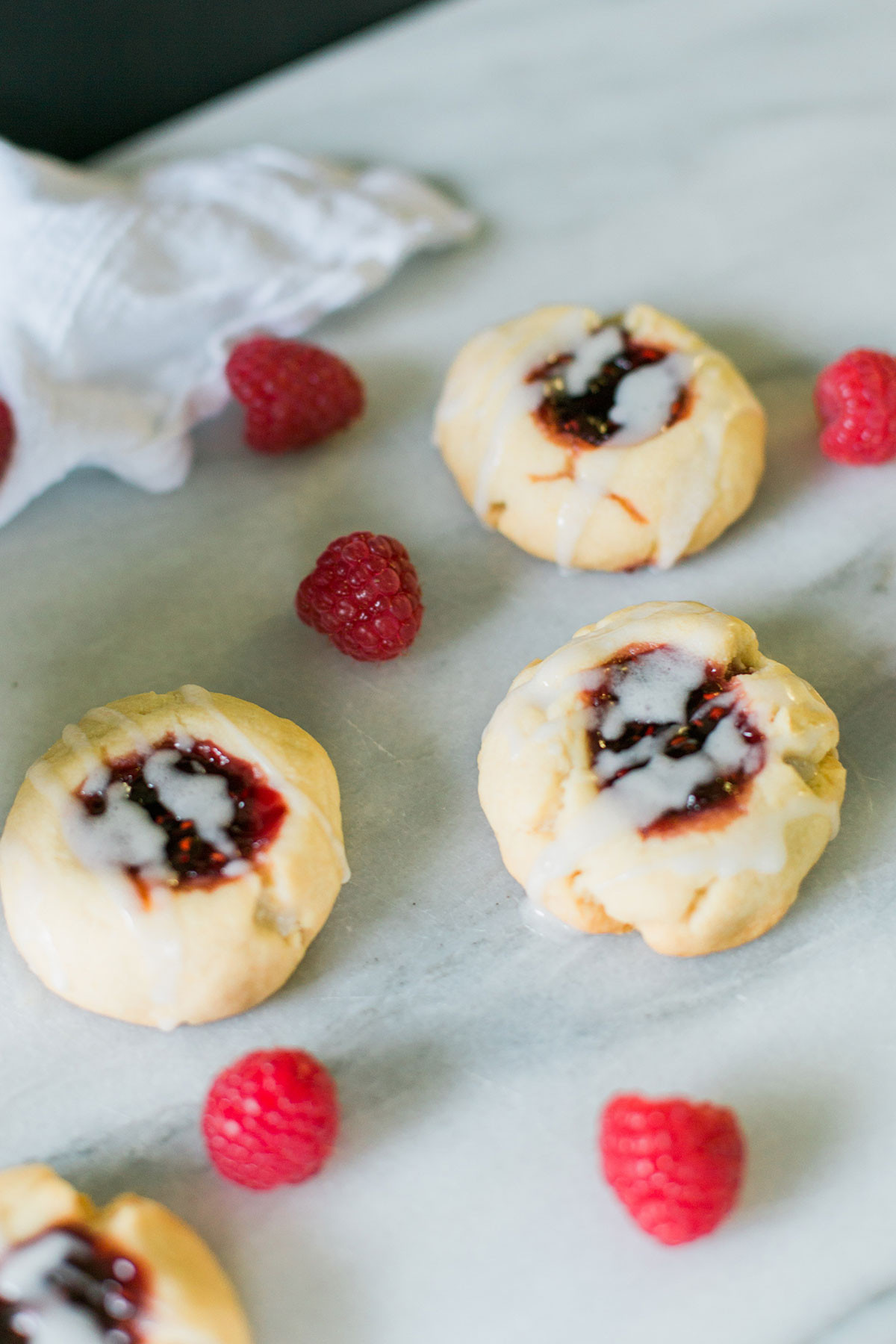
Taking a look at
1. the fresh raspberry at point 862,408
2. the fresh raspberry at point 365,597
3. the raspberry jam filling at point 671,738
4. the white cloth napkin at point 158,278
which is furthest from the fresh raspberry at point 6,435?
the fresh raspberry at point 862,408

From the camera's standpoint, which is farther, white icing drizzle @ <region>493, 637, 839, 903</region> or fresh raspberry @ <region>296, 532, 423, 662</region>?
fresh raspberry @ <region>296, 532, 423, 662</region>

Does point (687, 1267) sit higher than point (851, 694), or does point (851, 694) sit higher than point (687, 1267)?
point (851, 694)

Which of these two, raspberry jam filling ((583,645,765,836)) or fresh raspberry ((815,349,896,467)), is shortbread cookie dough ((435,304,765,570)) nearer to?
fresh raspberry ((815,349,896,467))

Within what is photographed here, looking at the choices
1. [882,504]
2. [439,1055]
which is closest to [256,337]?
[882,504]

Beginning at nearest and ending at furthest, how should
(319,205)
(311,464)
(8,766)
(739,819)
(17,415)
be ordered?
(739,819), (8,766), (17,415), (311,464), (319,205)

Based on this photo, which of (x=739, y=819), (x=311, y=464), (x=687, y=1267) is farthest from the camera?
(x=311, y=464)

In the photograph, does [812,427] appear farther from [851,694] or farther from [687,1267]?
[687,1267]

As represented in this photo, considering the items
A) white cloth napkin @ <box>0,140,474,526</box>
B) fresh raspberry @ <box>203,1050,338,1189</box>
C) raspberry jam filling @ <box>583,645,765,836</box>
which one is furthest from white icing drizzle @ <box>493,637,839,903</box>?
white cloth napkin @ <box>0,140,474,526</box>

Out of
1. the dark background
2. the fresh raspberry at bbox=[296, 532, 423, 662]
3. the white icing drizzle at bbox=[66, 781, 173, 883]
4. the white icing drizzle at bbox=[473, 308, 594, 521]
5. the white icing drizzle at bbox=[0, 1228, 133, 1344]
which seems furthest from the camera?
the dark background
